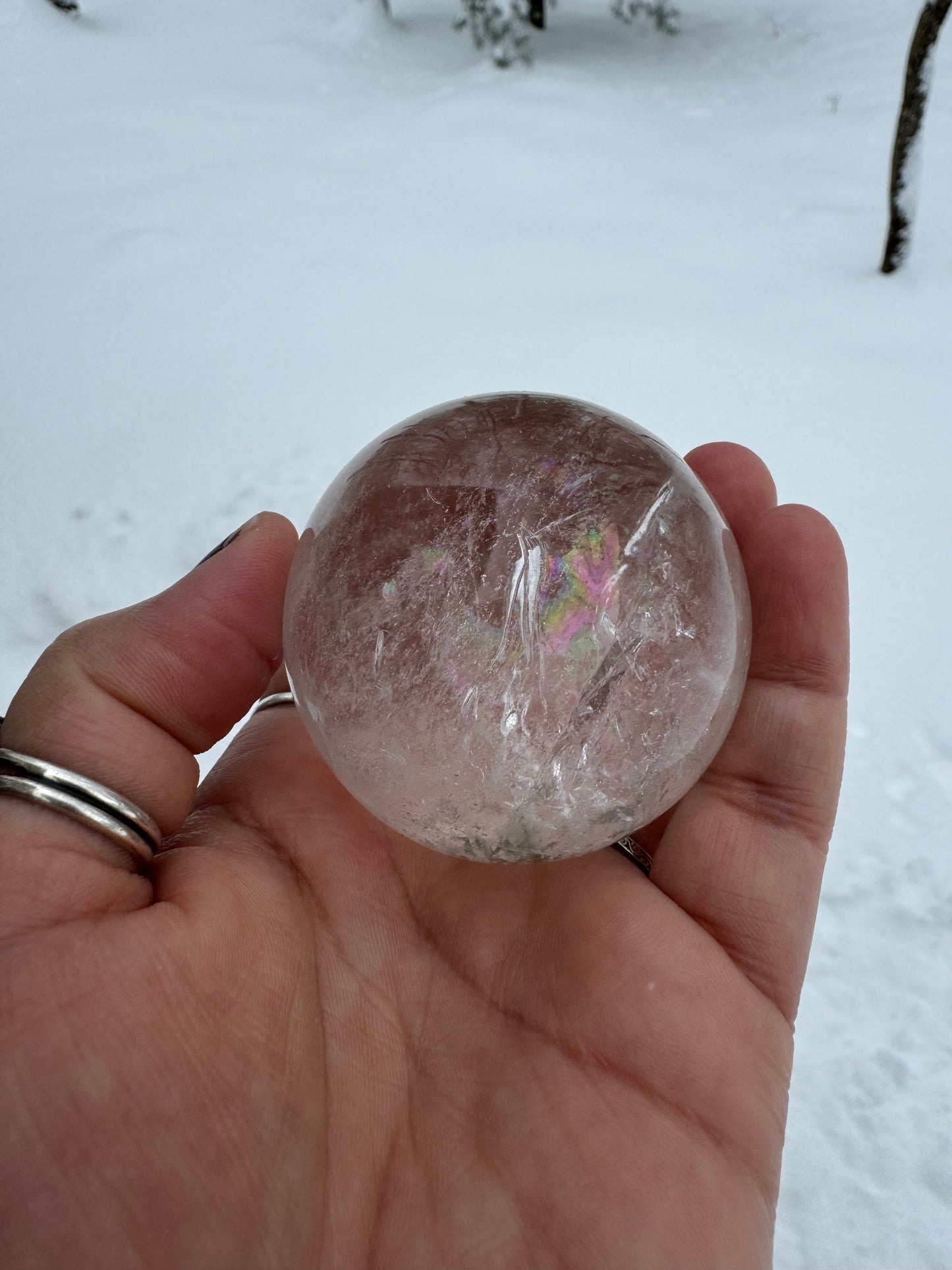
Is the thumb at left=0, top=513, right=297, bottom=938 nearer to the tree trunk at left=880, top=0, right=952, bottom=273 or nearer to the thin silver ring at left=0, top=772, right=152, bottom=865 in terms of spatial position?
the thin silver ring at left=0, top=772, right=152, bottom=865

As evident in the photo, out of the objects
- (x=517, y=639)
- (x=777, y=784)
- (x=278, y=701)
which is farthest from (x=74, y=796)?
(x=777, y=784)

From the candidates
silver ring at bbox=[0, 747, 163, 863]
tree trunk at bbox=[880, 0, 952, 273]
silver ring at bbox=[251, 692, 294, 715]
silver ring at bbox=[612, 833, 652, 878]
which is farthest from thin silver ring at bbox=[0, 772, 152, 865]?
tree trunk at bbox=[880, 0, 952, 273]

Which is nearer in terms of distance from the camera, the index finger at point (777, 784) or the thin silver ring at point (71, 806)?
the thin silver ring at point (71, 806)

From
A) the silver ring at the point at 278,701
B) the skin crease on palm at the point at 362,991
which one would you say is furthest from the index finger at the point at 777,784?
the silver ring at the point at 278,701

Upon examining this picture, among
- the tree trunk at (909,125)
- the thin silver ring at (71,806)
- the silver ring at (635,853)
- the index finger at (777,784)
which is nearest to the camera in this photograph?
the thin silver ring at (71,806)

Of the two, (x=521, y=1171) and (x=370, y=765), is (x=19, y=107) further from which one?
(x=521, y=1171)

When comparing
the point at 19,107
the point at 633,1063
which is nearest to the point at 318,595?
the point at 633,1063

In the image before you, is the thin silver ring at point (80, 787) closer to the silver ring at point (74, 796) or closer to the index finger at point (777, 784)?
the silver ring at point (74, 796)
